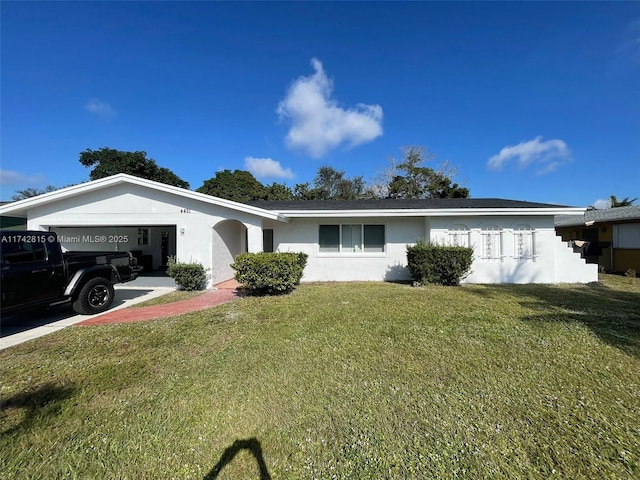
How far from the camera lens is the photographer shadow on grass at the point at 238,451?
2.23m

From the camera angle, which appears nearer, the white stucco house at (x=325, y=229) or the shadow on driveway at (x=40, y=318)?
the shadow on driveway at (x=40, y=318)

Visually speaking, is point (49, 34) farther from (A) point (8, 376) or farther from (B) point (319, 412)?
(B) point (319, 412)

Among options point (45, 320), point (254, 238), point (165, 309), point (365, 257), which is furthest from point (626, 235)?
point (45, 320)

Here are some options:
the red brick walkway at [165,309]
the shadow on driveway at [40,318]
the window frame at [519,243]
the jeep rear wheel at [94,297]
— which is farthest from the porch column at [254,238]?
the window frame at [519,243]

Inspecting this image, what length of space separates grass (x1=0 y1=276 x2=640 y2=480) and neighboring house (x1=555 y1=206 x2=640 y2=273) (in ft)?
36.7

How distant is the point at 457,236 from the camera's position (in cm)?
1089

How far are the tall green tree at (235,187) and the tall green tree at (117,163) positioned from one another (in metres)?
7.01

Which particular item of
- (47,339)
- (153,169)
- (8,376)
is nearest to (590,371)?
(8,376)

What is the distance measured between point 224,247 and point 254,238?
78.9 inches

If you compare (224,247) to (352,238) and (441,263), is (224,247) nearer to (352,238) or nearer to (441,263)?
(352,238)

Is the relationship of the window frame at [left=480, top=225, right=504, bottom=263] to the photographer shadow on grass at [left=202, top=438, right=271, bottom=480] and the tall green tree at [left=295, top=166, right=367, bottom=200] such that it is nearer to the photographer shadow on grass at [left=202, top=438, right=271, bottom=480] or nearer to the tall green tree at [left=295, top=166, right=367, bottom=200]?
the photographer shadow on grass at [left=202, top=438, right=271, bottom=480]

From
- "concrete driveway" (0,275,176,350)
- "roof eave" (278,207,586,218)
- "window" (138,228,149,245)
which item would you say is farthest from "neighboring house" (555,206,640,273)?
"window" (138,228,149,245)

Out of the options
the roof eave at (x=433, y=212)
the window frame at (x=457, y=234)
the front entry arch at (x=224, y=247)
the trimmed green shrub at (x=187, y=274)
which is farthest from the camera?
the window frame at (x=457, y=234)

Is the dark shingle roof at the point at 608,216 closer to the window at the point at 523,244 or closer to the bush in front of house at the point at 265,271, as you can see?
the window at the point at 523,244
